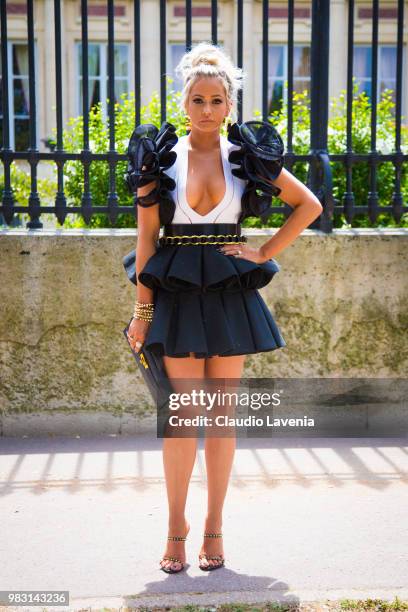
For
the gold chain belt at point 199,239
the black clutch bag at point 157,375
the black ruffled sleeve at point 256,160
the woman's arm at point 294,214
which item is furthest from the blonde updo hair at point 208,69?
the black clutch bag at point 157,375

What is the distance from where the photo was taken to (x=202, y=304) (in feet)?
10.7

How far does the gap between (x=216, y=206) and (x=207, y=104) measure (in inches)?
15.5

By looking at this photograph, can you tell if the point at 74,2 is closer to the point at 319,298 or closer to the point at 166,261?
the point at 319,298

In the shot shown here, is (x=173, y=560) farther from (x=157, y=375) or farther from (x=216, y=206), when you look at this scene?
(x=216, y=206)

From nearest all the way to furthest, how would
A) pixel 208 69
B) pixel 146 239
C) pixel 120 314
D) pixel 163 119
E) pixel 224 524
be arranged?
1. pixel 208 69
2. pixel 146 239
3. pixel 224 524
4. pixel 120 314
5. pixel 163 119

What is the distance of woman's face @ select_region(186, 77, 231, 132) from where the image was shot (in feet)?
10.4

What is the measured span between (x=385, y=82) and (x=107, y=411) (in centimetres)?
1591

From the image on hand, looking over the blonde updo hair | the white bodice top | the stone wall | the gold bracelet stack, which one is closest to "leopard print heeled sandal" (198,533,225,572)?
the gold bracelet stack

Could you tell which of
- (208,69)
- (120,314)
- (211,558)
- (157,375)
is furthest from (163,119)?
(211,558)

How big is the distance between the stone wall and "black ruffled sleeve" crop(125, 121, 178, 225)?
1831mm

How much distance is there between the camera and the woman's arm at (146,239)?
3.27 metres

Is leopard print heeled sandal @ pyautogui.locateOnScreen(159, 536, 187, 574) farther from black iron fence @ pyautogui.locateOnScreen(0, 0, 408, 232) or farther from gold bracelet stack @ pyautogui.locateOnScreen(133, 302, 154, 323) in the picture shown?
black iron fence @ pyautogui.locateOnScreen(0, 0, 408, 232)

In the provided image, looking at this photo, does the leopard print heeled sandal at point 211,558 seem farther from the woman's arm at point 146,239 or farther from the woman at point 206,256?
the woman's arm at point 146,239

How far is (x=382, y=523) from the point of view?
3811mm
